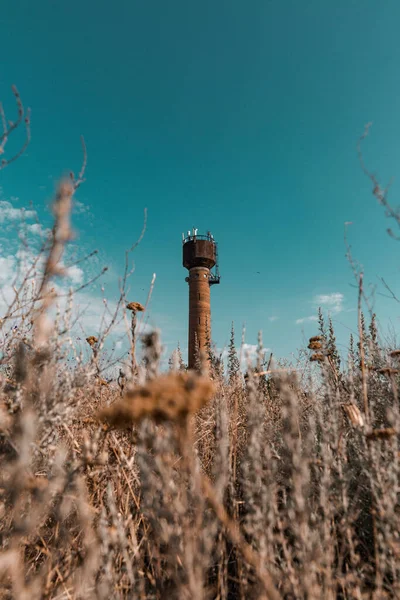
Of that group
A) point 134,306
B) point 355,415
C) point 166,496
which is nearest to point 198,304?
point 134,306

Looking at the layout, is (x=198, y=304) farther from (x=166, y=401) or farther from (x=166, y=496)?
(x=166, y=401)

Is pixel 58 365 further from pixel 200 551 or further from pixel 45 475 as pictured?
pixel 200 551

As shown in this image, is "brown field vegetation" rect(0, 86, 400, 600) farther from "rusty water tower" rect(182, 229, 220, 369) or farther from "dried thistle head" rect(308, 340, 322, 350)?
"rusty water tower" rect(182, 229, 220, 369)

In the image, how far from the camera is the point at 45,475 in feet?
7.16

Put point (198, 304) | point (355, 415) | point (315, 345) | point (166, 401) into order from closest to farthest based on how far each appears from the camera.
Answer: point (166, 401) → point (355, 415) → point (315, 345) → point (198, 304)

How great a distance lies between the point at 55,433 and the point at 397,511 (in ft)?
6.25

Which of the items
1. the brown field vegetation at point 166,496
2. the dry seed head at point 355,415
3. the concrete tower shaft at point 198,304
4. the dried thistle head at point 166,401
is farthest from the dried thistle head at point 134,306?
the concrete tower shaft at point 198,304

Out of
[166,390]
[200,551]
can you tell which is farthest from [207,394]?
[200,551]

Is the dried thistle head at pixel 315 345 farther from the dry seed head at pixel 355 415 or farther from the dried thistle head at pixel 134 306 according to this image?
the dry seed head at pixel 355 415

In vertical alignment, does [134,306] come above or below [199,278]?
below

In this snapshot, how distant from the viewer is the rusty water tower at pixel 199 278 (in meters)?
24.5

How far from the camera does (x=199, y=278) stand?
2633cm

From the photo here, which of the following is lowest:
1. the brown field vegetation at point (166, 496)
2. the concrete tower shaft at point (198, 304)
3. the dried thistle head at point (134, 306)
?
the brown field vegetation at point (166, 496)

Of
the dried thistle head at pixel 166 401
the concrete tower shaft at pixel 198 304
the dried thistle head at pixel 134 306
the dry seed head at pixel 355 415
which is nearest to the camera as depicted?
the dried thistle head at pixel 166 401
